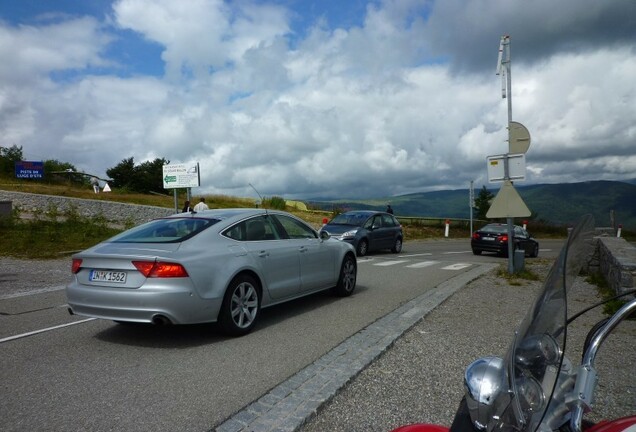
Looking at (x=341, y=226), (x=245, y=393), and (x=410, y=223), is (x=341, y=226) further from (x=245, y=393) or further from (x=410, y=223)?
(x=410, y=223)

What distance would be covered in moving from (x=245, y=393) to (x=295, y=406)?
21.9 inches

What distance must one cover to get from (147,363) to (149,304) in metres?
0.62

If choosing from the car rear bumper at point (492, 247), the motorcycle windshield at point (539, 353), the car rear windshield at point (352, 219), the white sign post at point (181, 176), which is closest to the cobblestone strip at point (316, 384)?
the motorcycle windshield at point (539, 353)

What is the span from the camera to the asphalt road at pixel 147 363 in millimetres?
3688

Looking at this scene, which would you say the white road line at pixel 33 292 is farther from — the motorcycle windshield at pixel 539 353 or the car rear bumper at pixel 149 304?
the motorcycle windshield at pixel 539 353

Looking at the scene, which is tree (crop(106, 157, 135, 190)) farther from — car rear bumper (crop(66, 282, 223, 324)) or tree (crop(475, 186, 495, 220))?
car rear bumper (crop(66, 282, 223, 324))

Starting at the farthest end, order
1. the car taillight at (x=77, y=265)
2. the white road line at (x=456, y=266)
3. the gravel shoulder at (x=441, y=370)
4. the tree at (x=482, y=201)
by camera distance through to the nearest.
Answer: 1. the tree at (x=482, y=201)
2. the white road line at (x=456, y=266)
3. the car taillight at (x=77, y=265)
4. the gravel shoulder at (x=441, y=370)

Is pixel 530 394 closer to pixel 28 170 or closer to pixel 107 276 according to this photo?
pixel 107 276

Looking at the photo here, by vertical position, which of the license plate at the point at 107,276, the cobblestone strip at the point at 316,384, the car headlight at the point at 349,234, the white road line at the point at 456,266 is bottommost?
the white road line at the point at 456,266

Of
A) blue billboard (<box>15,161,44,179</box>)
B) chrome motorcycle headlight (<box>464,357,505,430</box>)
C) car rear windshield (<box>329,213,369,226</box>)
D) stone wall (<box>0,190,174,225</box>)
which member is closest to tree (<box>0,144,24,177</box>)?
blue billboard (<box>15,161,44,179</box>)

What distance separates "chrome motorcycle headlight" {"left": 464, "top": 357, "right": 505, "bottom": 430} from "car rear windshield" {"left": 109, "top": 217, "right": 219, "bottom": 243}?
4.71 metres

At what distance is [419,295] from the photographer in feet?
29.5

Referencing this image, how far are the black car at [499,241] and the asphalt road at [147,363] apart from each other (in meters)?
13.4

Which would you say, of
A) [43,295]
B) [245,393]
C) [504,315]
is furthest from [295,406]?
[43,295]
